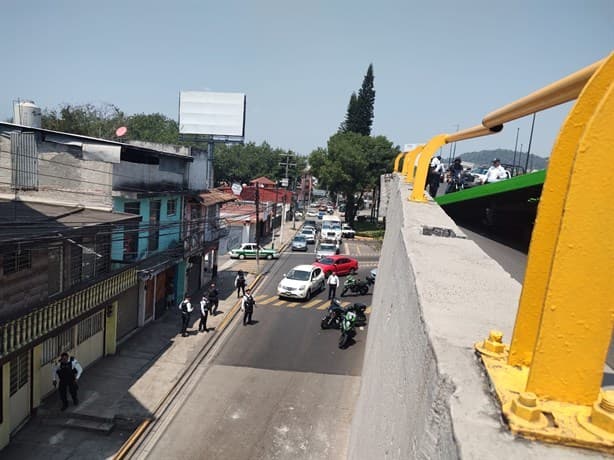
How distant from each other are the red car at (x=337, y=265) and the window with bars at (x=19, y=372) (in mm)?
18152

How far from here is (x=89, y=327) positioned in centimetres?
1455

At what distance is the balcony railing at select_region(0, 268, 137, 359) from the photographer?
9.86 meters

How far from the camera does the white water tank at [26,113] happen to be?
17703 millimetres

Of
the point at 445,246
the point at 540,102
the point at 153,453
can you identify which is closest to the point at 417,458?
the point at 540,102

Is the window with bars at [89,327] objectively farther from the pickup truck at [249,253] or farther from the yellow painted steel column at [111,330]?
the pickup truck at [249,253]

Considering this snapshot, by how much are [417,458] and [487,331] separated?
0.73 m

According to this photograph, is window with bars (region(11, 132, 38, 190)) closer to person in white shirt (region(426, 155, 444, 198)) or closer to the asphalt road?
the asphalt road

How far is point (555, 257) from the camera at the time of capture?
4.65ft

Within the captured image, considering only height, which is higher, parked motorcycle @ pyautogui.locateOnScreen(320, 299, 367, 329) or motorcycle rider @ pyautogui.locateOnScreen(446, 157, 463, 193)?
motorcycle rider @ pyautogui.locateOnScreen(446, 157, 463, 193)

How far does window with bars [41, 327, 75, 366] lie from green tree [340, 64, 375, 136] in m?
53.9

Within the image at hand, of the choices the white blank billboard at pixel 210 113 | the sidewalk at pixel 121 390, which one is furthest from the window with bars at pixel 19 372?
the white blank billboard at pixel 210 113

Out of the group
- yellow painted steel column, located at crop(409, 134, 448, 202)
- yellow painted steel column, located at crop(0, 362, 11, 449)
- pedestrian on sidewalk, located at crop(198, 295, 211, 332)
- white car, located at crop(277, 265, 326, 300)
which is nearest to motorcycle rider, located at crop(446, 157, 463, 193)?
yellow painted steel column, located at crop(409, 134, 448, 202)

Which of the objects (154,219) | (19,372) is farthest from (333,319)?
(19,372)

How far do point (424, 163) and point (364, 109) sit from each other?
58.7m
